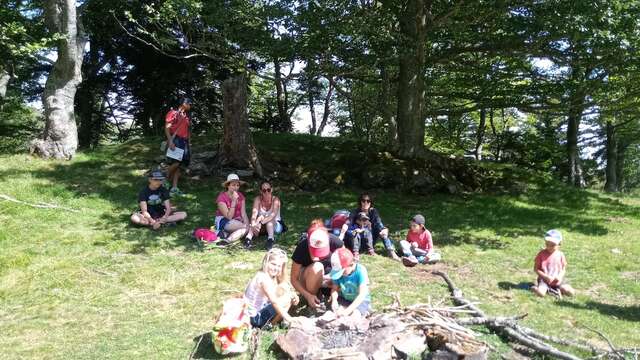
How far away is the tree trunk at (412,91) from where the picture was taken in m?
14.0

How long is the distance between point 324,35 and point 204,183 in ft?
16.6

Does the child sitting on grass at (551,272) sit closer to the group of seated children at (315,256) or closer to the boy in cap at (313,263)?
the group of seated children at (315,256)

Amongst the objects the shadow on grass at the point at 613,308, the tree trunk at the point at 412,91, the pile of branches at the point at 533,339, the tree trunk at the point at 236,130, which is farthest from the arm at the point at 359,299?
the tree trunk at the point at 412,91

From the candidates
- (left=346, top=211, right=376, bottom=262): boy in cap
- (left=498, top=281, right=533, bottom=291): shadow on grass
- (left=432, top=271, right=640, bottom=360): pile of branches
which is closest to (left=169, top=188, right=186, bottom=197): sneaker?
(left=346, top=211, right=376, bottom=262): boy in cap

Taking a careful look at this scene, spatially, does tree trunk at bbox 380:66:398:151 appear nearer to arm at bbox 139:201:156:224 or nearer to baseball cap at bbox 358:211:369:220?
baseball cap at bbox 358:211:369:220

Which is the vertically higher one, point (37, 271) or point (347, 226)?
point (347, 226)

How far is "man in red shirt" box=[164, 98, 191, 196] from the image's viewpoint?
39.5 ft

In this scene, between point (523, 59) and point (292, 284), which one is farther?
point (523, 59)

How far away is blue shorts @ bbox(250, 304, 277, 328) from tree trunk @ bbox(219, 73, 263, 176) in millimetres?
8635

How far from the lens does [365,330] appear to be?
546cm

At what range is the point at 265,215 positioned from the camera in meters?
10.0

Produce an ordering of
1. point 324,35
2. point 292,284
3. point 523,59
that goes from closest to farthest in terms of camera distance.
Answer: point 292,284 < point 324,35 < point 523,59

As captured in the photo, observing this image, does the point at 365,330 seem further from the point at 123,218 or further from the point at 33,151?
the point at 33,151

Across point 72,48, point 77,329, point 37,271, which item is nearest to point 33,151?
point 72,48
